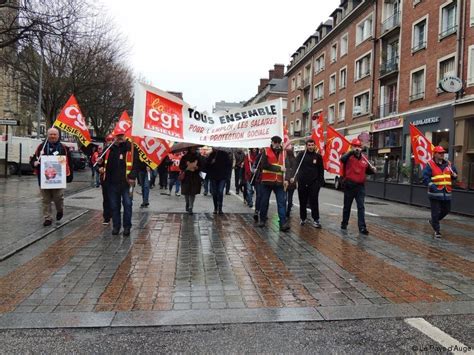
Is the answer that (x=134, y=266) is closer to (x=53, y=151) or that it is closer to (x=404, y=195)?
(x=53, y=151)

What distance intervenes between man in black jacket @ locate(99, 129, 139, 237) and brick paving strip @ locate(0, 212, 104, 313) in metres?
0.51

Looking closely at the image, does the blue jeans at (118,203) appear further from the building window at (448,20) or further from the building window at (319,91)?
the building window at (319,91)

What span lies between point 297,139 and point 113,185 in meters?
46.9

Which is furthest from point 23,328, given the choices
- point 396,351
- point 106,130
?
point 106,130

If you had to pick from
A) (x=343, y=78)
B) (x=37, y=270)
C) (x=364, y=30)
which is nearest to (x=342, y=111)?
(x=343, y=78)

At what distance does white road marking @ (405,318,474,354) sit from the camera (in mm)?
3254

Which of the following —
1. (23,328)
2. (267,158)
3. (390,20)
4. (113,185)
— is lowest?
(23,328)

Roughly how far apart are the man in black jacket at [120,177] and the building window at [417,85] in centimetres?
2287

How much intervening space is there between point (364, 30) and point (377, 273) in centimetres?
3273

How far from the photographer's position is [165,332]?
139 inches

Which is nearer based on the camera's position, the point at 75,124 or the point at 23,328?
the point at 23,328

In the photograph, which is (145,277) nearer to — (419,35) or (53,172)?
(53,172)

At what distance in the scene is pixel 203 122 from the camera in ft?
28.5

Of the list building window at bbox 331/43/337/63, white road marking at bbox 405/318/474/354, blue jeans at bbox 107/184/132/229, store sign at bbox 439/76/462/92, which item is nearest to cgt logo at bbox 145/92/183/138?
blue jeans at bbox 107/184/132/229
